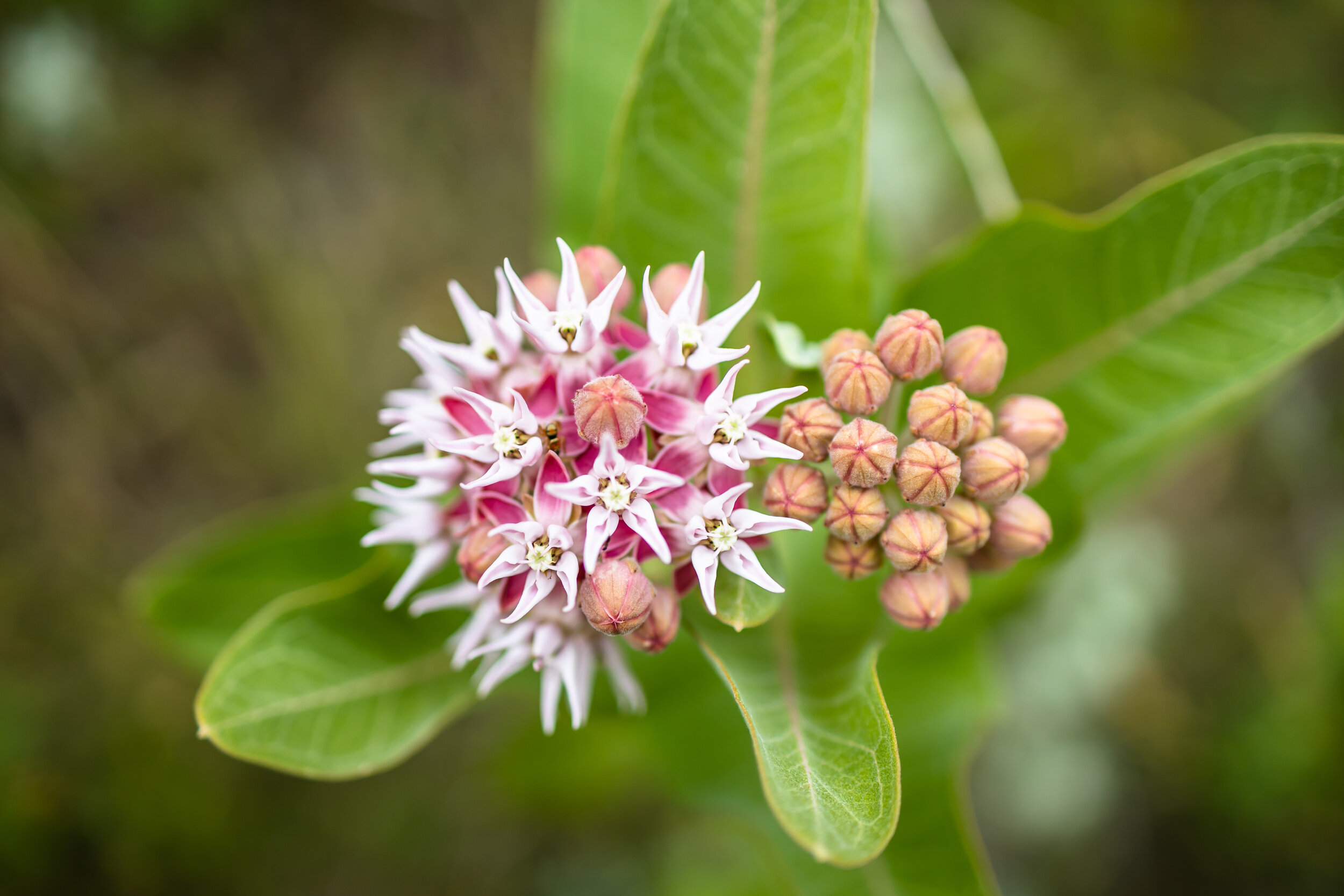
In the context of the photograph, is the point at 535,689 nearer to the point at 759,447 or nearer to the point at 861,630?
the point at 861,630

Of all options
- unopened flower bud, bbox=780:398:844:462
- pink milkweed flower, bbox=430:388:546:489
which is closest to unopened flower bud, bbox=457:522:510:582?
pink milkweed flower, bbox=430:388:546:489

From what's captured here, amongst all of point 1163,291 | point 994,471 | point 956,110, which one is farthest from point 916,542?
point 956,110

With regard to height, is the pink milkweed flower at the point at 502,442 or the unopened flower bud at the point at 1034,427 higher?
the pink milkweed flower at the point at 502,442

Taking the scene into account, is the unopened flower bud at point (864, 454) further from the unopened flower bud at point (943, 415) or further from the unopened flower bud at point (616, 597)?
the unopened flower bud at point (616, 597)

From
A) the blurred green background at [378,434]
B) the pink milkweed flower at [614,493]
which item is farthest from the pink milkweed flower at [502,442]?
the blurred green background at [378,434]

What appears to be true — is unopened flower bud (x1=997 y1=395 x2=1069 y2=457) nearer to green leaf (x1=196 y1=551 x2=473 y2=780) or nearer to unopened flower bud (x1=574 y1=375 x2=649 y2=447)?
unopened flower bud (x1=574 y1=375 x2=649 y2=447)

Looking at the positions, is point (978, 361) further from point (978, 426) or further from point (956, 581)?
point (956, 581)
